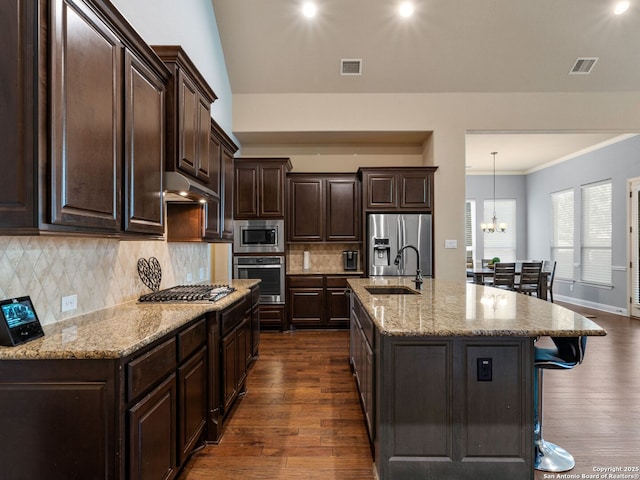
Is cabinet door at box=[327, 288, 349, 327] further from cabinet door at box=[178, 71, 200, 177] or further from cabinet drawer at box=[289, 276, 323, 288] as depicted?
cabinet door at box=[178, 71, 200, 177]

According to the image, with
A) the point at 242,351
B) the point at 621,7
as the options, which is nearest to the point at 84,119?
the point at 242,351

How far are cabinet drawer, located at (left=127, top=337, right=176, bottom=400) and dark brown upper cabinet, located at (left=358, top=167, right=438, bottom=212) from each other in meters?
3.86

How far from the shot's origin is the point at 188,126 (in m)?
2.44

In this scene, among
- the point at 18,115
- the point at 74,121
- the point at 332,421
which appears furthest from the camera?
the point at 332,421

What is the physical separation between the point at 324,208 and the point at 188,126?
3027mm

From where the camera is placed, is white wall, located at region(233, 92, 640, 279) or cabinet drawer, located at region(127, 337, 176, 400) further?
white wall, located at region(233, 92, 640, 279)

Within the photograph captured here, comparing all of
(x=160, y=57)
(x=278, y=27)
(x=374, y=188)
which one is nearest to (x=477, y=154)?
(x=374, y=188)

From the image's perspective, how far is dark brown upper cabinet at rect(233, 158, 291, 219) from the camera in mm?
5016

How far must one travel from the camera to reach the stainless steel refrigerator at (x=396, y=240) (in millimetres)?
5047

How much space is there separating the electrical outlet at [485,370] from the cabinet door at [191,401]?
1554 millimetres

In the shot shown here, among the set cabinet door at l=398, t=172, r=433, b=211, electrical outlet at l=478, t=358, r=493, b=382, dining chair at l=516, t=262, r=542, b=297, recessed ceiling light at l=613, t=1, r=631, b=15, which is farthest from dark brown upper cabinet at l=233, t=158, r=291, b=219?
recessed ceiling light at l=613, t=1, r=631, b=15

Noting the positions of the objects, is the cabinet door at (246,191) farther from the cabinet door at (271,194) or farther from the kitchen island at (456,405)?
the kitchen island at (456,405)

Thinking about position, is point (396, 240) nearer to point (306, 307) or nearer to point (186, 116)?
point (306, 307)

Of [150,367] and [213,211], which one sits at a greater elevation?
[213,211]
